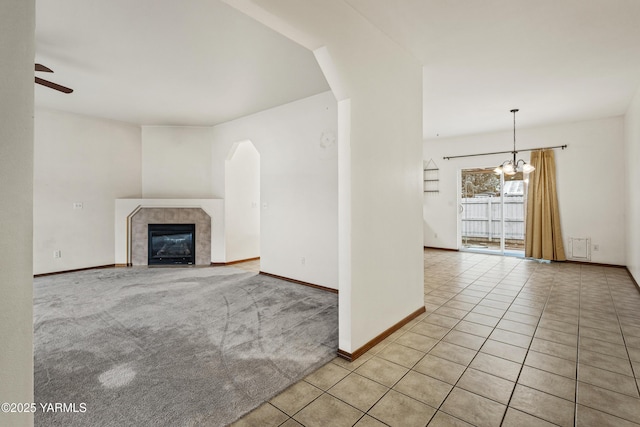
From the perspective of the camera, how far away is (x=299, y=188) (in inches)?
190

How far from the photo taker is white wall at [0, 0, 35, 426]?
0.85m

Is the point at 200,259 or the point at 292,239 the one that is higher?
the point at 292,239

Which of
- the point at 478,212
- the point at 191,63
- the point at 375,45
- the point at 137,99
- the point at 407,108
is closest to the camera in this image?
the point at 375,45

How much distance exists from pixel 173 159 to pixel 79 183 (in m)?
1.70

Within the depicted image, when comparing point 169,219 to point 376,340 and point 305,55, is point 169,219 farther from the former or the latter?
point 376,340

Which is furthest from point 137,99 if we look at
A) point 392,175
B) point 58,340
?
point 392,175

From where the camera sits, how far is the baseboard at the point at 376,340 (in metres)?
2.43

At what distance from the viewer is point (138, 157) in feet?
21.0

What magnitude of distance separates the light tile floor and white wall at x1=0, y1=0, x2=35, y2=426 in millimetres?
1202

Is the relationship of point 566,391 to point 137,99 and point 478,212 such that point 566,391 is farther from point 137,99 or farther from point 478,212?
point 478,212

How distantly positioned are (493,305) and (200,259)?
17.2 ft

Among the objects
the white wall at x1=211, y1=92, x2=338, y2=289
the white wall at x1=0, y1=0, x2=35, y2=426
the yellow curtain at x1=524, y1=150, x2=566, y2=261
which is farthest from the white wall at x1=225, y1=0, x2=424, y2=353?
the yellow curtain at x1=524, y1=150, x2=566, y2=261

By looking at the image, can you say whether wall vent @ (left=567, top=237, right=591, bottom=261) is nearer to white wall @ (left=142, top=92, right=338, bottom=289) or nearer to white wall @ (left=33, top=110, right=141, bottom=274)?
white wall @ (left=142, top=92, right=338, bottom=289)

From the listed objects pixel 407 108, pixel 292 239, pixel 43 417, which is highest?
pixel 407 108
